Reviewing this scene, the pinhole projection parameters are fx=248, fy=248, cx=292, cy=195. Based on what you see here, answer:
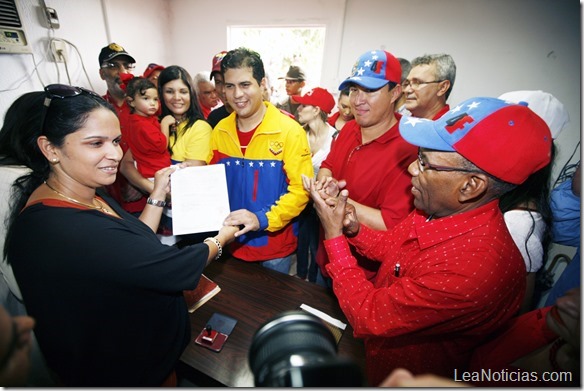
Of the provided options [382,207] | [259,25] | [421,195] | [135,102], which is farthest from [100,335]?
[259,25]

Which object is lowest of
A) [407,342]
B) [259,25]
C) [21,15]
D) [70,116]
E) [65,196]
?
[407,342]

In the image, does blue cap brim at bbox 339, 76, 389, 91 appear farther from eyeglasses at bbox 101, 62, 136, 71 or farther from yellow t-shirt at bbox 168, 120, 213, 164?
eyeglasses at bbox 101, 62, 136, 71

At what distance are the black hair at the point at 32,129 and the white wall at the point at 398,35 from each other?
105 inches

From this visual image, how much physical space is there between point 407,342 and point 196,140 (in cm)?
222

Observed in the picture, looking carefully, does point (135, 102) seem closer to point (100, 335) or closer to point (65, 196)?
point (65, 196)

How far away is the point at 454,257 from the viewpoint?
86 cm

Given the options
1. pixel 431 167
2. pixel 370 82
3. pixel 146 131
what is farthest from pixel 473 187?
pixel 146 131

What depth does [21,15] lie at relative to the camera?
8.91ft

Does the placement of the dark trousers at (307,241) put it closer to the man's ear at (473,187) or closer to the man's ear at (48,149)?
the man's ear at (473,187)

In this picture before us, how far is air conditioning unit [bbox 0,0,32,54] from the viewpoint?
A: 2539mm

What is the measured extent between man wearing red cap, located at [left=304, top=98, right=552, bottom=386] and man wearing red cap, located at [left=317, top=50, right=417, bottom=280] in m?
0.44

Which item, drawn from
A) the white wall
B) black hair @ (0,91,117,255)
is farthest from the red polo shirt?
the white wall

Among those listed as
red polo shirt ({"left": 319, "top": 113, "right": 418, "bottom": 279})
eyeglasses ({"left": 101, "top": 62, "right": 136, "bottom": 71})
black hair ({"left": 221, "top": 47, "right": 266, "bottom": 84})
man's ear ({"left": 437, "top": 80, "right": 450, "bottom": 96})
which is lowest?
red polo shirt ({"left": 319, "top": 113, "right": 418, "bottom": 279})

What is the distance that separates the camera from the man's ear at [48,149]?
1.00m
